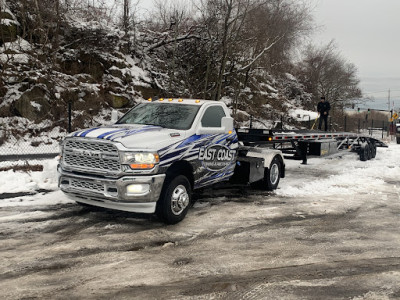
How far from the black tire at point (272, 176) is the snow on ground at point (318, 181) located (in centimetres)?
20

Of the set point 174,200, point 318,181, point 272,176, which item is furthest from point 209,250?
point 318,181

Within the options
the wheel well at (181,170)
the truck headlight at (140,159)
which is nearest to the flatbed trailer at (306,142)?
the wheel well at (181,170)

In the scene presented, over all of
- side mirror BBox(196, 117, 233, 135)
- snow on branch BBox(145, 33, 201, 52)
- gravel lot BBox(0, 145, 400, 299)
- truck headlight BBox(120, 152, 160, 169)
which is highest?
snow on branch BBox(145, 33, 201, 52)

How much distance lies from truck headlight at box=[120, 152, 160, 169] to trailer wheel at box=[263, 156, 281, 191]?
405 centimetres

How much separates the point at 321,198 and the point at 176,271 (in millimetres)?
5069

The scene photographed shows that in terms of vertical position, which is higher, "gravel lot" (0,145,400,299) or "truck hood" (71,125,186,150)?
"truck hood" (71,125,186,150)

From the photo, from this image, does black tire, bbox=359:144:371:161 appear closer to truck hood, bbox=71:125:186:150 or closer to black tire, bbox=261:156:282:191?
black tire, bbox=261:156:282:191

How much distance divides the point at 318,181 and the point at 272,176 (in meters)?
1.96

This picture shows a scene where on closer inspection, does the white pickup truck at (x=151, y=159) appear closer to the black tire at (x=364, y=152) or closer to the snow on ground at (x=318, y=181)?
the snow on ground at (x=318, y=181)

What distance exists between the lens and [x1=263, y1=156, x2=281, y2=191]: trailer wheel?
8.88m

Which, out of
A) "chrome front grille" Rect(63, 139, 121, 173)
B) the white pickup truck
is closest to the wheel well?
the white pickup truck

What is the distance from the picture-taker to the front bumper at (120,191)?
5422mm

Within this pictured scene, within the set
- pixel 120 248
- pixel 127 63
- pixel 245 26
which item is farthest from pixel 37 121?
pixel 120 248

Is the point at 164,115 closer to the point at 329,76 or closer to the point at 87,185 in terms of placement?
the point at 87,185
